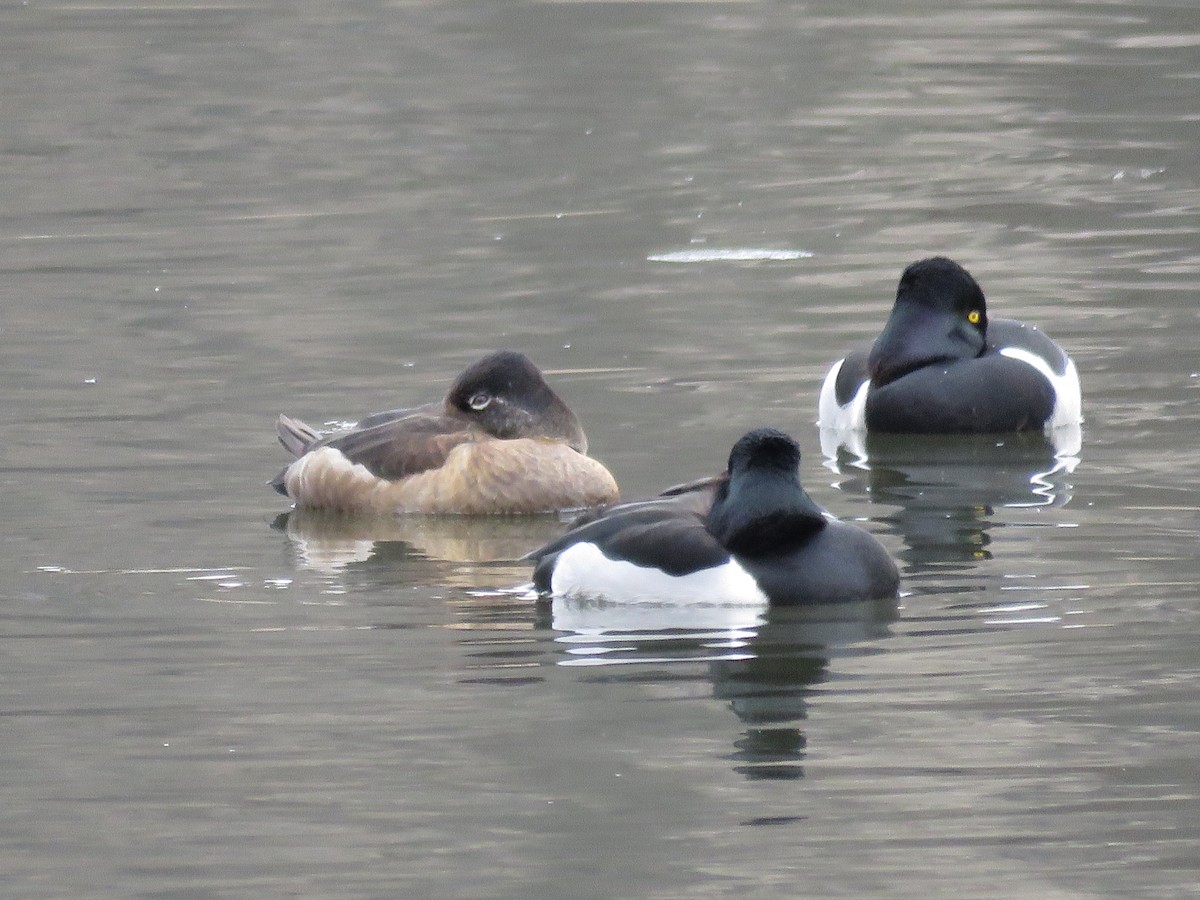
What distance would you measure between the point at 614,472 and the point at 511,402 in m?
0.66

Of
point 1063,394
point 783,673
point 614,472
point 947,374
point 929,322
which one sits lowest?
point 783,673

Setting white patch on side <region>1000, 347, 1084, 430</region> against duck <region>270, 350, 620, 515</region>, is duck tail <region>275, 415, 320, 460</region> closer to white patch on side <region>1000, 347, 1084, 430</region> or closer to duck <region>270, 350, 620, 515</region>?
duck <region>270, 350, 620, 515</region>

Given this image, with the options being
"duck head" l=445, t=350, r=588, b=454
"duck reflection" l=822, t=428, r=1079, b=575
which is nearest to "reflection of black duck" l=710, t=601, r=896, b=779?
"duck reflection" l=822, t=428, r=1079, b=575

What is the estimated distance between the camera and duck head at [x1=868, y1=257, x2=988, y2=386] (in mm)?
13156

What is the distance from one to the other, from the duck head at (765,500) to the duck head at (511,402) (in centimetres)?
258

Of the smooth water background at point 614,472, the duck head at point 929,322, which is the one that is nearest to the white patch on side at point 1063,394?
the smooth water background at point 614,472

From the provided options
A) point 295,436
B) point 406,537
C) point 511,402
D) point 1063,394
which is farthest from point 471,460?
point 1063,394

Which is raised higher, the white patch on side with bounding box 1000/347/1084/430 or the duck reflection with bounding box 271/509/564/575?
the white patch on side with bounding box 1000/347/1084/430

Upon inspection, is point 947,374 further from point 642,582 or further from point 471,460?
point 642,582

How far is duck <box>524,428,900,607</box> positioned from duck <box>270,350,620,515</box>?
6.49ft

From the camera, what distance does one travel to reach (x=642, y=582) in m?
9.45

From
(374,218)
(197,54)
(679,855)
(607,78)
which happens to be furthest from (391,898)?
(197,54)

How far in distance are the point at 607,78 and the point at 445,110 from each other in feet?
8.09

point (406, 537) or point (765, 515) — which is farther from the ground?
point (765, 515)
